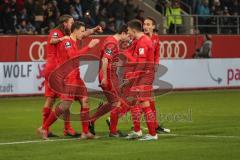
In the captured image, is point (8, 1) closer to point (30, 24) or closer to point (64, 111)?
point (30, 24)

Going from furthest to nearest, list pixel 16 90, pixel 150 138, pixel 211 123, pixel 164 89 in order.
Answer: pixel 164 89 → pixel 16 90 → pixel 211 123 → pixel 150 138

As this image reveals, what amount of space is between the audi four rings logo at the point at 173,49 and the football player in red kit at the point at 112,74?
18191mm

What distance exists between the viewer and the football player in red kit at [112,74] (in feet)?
53.0

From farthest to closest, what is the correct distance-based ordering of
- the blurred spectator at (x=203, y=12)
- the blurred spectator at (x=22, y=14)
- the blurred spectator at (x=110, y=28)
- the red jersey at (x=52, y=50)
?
the blurred spectator at (x=203, y=12) < the blurred spectator at (x=110, y=28) < the blurred spectator at (x=22, y=14) < the red jersey at (x=52, y=50)

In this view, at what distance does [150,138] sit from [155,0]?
79.8 feet

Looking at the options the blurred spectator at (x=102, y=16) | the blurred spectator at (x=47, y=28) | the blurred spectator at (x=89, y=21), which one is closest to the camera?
the blurred spectator at (x=47, y=28)

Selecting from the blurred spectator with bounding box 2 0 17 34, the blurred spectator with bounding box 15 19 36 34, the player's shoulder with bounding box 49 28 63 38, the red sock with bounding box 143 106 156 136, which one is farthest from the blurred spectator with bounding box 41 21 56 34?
the red sock with bounding box 143 106 156 136

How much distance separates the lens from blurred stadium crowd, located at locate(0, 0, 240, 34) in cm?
3121

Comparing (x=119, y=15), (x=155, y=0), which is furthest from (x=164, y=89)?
(x=155, y=0)

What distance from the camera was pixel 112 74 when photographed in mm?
16812

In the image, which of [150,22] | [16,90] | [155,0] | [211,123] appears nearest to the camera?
[150,22]

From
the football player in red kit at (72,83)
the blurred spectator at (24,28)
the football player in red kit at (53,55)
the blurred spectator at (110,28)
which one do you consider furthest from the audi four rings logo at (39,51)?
the football player in red kit at (72,83)

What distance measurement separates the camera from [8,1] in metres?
31.4

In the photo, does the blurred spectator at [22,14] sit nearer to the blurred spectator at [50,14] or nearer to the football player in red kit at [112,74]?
the blurred spectator at [50,14]
